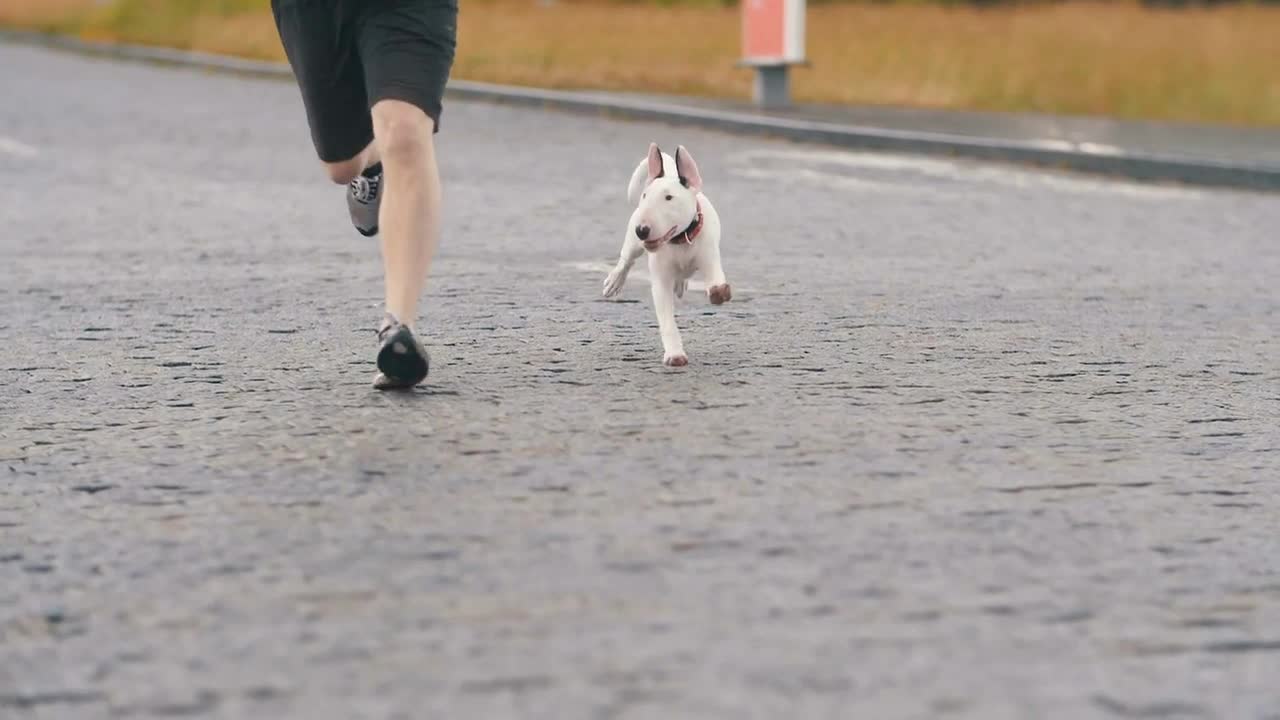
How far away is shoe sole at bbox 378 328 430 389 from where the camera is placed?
6.08 metres

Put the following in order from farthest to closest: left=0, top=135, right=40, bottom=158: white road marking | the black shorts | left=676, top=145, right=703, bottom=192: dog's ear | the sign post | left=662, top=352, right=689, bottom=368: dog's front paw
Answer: the sign post < left=0, top=135, right=40, bottom=158: white road marking < left=662, top=352, right=689, bottom=368: dog's front paw < left=676, top=145, right=703, bottom=192: dog's ear < the black shorts

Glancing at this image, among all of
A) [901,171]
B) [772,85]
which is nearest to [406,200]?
[901,171]

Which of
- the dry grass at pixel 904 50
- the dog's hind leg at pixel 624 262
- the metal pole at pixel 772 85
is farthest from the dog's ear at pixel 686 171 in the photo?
the dry grass at pixel 904 50

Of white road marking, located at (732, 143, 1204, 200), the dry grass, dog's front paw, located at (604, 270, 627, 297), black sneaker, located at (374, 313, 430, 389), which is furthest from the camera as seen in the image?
the dry grass

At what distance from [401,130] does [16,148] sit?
1033 centimetres

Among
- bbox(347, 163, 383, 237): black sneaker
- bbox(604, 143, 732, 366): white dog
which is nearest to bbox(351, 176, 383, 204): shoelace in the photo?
bbox(347, 163, 383, 237): black sneaker

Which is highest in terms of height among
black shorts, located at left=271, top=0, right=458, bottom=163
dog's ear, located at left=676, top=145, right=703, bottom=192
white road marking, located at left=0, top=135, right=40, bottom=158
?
black shorts, located at left=271, top=0, right=458, bottom=163

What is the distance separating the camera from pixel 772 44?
18984mm

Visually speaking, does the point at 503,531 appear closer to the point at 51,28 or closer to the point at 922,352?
the point at 922,352

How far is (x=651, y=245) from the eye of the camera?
249 inches

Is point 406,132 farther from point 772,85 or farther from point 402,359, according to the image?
point 772,85

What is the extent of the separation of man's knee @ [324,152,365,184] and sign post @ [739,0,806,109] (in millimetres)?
11810

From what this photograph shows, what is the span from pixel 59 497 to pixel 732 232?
6.21 meters

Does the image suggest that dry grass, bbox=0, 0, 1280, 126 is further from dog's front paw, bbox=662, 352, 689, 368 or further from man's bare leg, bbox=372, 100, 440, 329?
man's bare leg, bbox=372, 100, 440, 329
